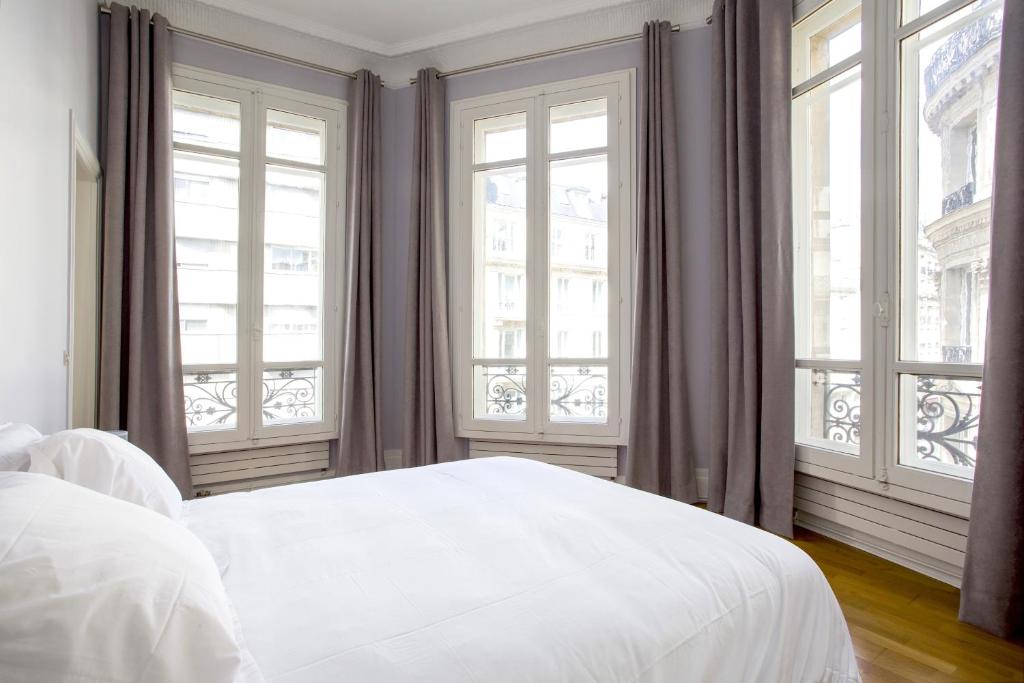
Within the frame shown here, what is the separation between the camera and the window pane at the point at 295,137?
3.78 m

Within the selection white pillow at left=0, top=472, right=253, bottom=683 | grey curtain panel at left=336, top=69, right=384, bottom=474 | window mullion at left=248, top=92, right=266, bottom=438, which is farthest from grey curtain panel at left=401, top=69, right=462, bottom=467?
white pillow at left=0, top=472, right=253, bottom=683

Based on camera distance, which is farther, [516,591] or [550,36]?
[550,36]

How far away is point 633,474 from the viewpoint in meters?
3.46

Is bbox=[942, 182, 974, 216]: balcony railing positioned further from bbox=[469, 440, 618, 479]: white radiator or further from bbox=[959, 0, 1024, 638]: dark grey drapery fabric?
bbox=[469, 440, 618, 479]: white radiator

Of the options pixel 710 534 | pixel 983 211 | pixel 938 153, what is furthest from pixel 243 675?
pixel 938 153

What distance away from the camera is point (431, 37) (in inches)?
155

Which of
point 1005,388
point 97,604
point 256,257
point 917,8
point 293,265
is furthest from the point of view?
point 293,265

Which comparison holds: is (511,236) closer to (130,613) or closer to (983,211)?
(983,211)

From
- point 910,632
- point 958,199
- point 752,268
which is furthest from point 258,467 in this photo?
point 958,199

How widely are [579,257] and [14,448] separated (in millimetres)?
2963

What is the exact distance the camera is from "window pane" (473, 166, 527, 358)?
3.85 meters

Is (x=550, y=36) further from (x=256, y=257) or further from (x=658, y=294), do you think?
(x=256, y=257)

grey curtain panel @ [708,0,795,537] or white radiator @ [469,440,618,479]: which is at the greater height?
grey curtain panel @ [708,0,795,537]

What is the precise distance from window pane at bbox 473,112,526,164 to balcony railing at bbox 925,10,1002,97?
2201 millimetres
